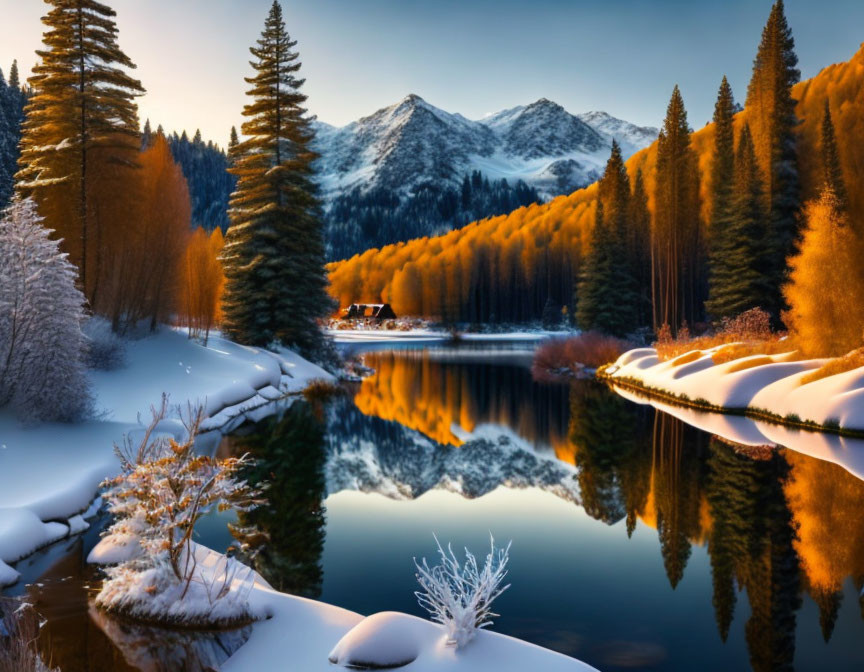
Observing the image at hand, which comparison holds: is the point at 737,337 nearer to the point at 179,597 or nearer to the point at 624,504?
the point at 624,504

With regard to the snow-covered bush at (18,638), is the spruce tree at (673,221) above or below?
above

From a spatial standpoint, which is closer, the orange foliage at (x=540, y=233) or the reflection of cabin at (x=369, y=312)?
the orange foliage at (x=540, y=233)

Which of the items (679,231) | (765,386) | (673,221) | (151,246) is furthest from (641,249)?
(151,246)

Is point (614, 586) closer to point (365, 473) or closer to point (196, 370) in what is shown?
point (365, 473)

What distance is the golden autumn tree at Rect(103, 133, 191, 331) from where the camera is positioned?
23109 mm

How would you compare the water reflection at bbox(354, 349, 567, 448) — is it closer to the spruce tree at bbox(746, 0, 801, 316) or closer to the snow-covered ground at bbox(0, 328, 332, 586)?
the snow-covered ground at bbox(0, 328, 332, 586)

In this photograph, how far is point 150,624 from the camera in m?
6.62

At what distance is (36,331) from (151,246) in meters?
12.1

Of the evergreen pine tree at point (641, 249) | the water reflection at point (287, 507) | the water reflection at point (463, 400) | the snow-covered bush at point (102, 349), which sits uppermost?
the evergreen pine tree at point (641, 249)

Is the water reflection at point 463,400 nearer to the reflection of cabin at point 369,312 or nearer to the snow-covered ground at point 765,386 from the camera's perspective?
A: the snow-covered ground at point 765,386

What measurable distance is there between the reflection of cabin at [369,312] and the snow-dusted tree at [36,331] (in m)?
89.0

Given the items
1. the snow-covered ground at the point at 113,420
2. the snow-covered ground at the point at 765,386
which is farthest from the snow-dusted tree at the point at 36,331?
the snow-covered ground at the point at 765,386

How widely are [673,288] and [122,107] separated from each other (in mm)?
36220

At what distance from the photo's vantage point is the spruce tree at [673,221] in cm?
→ 4556
